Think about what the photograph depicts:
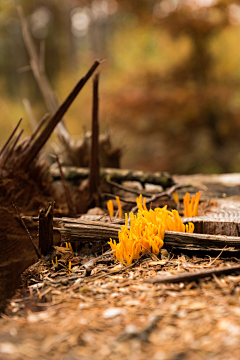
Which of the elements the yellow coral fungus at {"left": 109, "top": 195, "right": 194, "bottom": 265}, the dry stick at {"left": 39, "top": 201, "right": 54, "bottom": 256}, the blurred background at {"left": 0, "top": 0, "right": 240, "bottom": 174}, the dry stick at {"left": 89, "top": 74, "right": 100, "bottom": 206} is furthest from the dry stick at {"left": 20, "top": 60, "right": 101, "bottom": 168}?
the blurred background at {"left": 0, "top": 0, "right": 240, "bottom": 174}

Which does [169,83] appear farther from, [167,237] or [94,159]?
[167,237]

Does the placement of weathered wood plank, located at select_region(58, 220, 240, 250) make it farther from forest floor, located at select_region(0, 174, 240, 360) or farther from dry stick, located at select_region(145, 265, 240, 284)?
dry stick, located at select_region(145, 265, 240, 284)

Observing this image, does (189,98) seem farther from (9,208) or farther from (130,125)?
(9,208)

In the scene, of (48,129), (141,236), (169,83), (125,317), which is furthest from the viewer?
(169,83)

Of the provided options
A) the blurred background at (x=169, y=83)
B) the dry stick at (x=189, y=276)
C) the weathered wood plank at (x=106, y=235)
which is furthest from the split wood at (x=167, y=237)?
the blurred background at (x=169, y=83)

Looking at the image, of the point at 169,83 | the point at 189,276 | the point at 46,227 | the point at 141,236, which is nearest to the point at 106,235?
the point at 141,236

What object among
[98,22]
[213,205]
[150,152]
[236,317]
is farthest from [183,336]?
[98,22]
